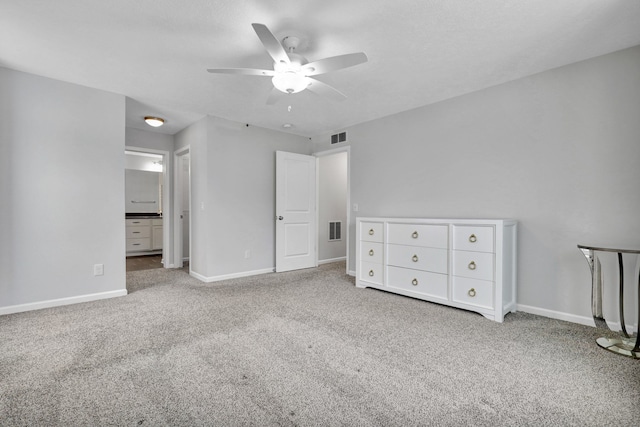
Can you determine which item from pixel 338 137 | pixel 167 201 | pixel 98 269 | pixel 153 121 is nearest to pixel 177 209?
pixel 167 201

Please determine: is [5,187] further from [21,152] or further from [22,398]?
[22,398]

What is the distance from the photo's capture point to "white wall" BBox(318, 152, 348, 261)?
574 cm

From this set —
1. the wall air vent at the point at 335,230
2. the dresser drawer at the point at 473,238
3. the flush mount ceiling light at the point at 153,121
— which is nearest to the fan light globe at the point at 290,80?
the dresser drawer at the point at 473,238

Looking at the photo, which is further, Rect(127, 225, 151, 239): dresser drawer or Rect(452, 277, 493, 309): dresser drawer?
Rect(127, 225, 151, 239): dresser drawer

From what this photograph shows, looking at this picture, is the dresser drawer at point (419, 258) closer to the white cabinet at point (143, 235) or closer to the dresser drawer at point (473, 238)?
the dresser drawer at point (473, 238)

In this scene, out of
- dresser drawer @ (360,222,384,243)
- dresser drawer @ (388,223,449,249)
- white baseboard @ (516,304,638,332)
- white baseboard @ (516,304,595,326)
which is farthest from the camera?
dresser drawer @ (360,222,384,243)

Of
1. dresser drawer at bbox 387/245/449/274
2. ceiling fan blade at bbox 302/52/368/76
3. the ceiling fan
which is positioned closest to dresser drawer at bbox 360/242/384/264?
dresser drawer at bbox 387/245/449/274

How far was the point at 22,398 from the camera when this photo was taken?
1.59m

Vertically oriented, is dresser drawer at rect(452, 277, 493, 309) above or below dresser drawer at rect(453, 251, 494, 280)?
below

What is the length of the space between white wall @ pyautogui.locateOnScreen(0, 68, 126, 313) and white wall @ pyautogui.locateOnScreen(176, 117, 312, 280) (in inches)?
41.0

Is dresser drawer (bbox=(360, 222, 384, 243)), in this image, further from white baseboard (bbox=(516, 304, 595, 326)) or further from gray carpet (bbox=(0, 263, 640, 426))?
white baseboard (bbox=(516, 304, 595, 326))

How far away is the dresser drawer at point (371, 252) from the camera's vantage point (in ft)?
12.4

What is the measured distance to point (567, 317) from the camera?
2.75m

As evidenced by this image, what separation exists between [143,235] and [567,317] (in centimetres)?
756
